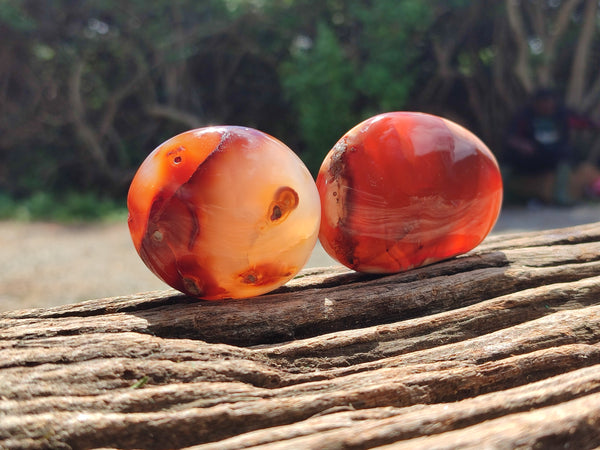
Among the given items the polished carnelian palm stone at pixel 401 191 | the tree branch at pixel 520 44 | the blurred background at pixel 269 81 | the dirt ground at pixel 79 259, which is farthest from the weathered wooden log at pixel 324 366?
the tree branch at pixel 520 44

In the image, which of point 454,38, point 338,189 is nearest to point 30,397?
point 338,189

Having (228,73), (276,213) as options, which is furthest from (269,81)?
(276,213)

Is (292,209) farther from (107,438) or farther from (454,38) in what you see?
(454,38)

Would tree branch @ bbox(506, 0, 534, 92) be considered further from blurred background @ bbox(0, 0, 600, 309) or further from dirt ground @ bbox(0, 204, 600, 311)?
dirt ground @ bbox(0, 204, 600, 311)

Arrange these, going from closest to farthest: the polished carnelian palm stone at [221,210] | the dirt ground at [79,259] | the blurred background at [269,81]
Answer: the polished carnelian palm stone at [221,210], the dirt ground at [79,259], the blurred background at [269,81]

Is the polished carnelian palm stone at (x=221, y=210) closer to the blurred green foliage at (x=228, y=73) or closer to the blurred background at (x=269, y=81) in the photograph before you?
the blurred background at (x=269, y=81)

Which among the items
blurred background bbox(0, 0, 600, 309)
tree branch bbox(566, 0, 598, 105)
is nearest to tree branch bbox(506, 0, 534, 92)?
blurred background bbox(0, 0, 600, 309)

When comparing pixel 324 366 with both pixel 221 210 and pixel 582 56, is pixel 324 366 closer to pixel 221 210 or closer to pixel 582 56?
pixel 221 210
